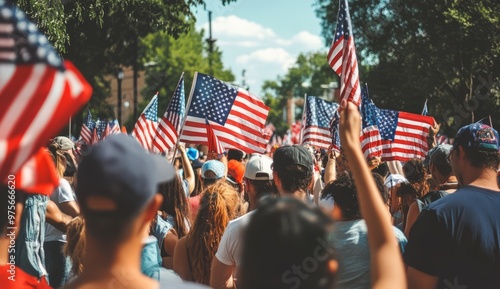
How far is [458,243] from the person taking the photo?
3.71 m

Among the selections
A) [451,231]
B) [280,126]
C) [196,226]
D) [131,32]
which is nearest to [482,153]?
[451,231]

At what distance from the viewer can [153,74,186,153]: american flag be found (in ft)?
37.7

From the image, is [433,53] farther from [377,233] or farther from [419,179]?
[377,233]

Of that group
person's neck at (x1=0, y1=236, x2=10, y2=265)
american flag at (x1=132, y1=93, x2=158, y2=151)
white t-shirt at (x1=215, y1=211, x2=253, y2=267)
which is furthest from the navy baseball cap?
american flag at (x1=132, y1=93, x2=158, y2=151)

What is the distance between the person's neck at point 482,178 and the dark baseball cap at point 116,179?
2.18 m

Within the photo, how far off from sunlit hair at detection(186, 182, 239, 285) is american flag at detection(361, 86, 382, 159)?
513 cm

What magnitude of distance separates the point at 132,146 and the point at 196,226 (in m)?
2.59

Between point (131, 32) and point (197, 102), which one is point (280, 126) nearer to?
point (131, 32)

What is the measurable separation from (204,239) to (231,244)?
512 mm

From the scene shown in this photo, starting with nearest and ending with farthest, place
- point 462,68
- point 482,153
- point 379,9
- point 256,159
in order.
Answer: point 482,153, point 256,159, point 462,68, point 379,9

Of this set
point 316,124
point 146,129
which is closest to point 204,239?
point 146,129

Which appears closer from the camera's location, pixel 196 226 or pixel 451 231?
pixel 451 231

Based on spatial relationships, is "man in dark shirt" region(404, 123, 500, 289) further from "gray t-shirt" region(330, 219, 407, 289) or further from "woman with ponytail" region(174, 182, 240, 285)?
"woman with ponytail" region(174, 182, 240, 285)

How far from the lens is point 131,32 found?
2544cm
